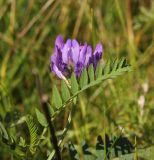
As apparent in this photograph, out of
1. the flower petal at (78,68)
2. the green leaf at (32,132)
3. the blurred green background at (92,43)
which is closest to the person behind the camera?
the green leaf at (32,132)

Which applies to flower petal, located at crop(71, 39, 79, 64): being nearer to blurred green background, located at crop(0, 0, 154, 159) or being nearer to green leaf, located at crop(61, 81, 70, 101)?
green leaf, located at crop(61, 81, 70, 101)

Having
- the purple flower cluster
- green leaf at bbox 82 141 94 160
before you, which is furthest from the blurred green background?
the purple flower cluster

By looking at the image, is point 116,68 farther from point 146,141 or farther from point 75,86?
point 146,141

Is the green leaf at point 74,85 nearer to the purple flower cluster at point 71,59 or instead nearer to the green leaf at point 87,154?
the purple flower cluster at point 71,59

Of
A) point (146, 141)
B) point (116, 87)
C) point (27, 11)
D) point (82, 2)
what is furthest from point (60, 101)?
point (27, 11)

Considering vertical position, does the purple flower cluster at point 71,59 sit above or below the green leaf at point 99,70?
above

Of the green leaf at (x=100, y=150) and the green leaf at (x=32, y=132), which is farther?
the green leaf at (x=100, y=150)

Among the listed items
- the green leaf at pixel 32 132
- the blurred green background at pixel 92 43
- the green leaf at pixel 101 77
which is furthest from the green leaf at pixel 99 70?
the blurred green background at pixel 92 43
